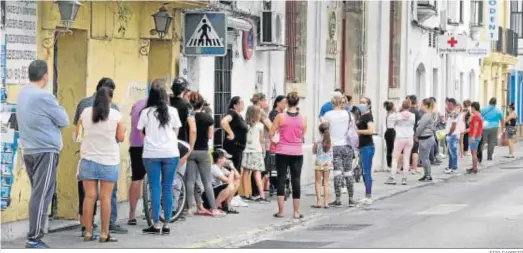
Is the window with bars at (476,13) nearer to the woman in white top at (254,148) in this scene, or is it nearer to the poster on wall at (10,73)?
the woman in white top at (254,148)

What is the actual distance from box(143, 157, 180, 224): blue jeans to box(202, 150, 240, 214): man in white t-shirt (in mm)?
2812

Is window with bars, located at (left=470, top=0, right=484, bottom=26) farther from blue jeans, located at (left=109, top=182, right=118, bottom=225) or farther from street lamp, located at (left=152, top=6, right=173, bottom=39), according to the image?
blue jeans, located at (left=109, top=182, right=118, bottom=225)

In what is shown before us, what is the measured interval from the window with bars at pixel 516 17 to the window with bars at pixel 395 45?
25778 mm

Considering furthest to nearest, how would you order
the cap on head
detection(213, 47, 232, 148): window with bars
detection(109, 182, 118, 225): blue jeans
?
detection(213, 47, 232, 148): window with bars < the cap on head < detection(109, 182, 118, 225): blue jeans

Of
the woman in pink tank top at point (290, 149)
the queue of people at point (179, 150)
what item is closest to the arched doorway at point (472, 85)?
the queue of people at point (179, 150)

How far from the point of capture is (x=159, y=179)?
47.2 feet

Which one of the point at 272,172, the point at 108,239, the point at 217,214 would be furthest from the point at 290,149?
the point at 108,239

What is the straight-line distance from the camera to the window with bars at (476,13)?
45.8 meters

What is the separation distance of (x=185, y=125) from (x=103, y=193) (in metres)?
2.36

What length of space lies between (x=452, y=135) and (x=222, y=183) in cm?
1223

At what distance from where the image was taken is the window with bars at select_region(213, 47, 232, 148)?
2058 centimetres

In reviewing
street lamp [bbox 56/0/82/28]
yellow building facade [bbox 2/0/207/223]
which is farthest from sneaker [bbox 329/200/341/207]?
street lamp [bbox 56/0/82/28]

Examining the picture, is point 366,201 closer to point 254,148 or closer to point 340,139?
point 340,139

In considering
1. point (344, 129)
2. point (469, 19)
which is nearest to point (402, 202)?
point (344, 129)
